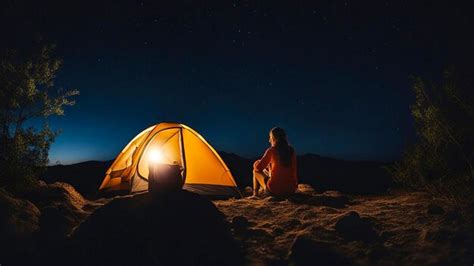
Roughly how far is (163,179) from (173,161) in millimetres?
4835

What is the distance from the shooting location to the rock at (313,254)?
176 inches

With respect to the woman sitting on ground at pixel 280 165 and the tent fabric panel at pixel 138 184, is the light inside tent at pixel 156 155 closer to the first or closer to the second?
the tent fabric panel at pixel 138 184

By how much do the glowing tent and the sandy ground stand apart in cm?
285

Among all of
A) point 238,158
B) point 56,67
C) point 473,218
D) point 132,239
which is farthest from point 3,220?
point 238,158

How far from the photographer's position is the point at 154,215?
5.26 metres

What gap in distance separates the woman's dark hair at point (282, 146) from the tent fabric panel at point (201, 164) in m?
2.30

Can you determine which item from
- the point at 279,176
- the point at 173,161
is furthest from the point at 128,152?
the point at 279,176

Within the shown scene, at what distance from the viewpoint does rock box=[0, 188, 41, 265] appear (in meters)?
4.80

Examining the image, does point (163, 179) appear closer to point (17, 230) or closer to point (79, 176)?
point (17, 230)

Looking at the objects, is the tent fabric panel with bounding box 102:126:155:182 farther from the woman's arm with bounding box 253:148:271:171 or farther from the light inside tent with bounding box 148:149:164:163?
the woman's arm with bounding box 253:148:271:171

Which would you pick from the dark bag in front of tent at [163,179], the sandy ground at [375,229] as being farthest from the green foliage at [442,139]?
the dark bag in front of tent at [163,179]

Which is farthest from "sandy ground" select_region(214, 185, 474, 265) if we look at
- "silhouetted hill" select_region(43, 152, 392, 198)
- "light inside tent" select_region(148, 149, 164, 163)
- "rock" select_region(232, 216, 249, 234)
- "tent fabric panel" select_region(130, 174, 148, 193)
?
"silhouetted hill" select_region(43, 152, 392, 198)

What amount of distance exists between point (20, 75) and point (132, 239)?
5.63 meters

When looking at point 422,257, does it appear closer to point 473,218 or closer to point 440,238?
point 440,238
